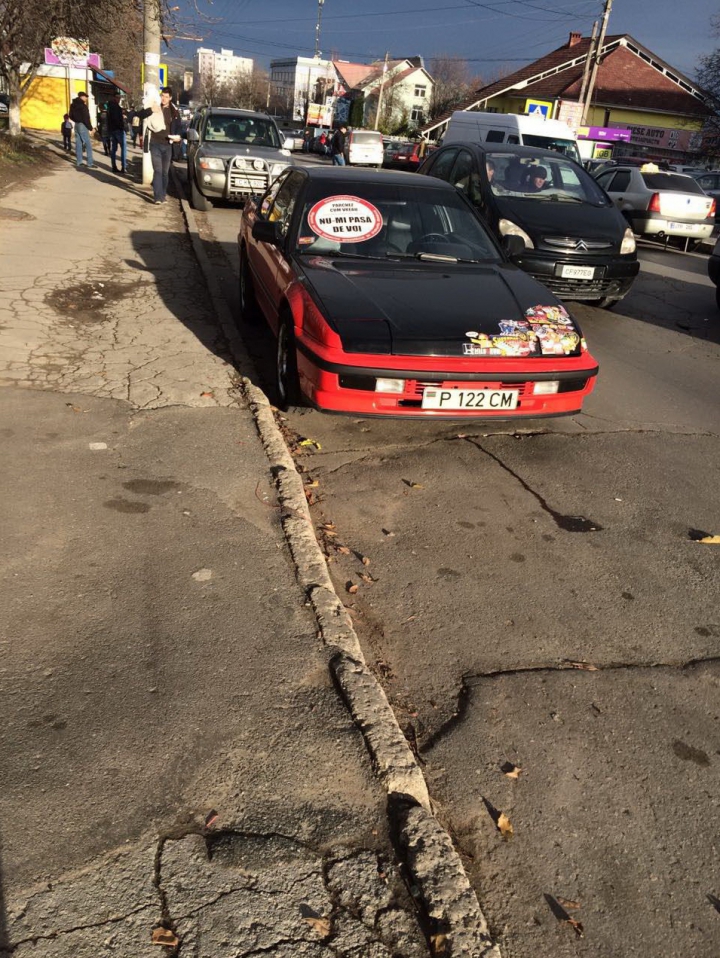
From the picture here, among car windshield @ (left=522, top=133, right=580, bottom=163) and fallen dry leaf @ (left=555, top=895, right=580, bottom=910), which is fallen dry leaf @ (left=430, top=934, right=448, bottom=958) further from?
car windshield @ (left=522, top=133, right=580, bottom=163)

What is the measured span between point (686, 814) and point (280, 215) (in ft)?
17.8

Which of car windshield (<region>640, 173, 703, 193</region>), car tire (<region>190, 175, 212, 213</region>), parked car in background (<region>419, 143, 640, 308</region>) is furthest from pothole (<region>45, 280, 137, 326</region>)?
car windshield (<region>640, 173, 703, 193</region>)

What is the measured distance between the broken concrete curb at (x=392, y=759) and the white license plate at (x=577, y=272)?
5471mm

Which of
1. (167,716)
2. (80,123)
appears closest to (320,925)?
(167,716)

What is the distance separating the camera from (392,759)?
103 inches

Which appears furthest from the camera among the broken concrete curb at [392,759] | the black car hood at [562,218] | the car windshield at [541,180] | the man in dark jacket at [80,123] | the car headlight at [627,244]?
the man in dark jacket at [80,123]

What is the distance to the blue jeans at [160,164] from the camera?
48.6 feet

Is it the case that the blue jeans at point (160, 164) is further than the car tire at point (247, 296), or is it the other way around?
the blue jeans at point (160, 164)

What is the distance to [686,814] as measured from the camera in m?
2.57

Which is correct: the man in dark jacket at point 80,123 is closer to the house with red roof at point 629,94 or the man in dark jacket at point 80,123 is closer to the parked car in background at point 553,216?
the parked car in background at point 553,216

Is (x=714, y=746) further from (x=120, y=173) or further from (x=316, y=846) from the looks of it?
(x=120, y=173)

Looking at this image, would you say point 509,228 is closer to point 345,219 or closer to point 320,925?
point 345,219

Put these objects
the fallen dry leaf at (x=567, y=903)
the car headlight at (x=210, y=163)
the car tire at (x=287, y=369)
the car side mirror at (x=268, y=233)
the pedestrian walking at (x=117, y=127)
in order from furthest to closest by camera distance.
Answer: the pedestrian walking at (x=117, y=127)
the car headlight at (x=210, y=163)
the car side mirror at (x=268, y=233)
the car tire at (x=287, y=369)
the fallen dry leaf at (x=567, y=903)

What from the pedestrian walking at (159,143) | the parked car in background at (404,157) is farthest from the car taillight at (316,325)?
the parked car in background at (404,157)
